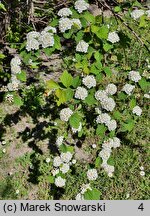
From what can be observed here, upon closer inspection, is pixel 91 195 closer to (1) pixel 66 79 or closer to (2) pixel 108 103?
(2) pixel 108 103

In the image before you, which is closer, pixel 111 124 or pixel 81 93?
pixel 81 93

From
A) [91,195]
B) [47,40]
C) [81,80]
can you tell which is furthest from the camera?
[81,80]


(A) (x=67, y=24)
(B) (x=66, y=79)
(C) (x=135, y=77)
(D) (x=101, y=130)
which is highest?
(A) (x=67, y=24)

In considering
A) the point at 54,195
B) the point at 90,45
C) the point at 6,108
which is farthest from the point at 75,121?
the point at 6,108

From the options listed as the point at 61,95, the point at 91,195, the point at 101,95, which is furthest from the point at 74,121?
the point at 91,195

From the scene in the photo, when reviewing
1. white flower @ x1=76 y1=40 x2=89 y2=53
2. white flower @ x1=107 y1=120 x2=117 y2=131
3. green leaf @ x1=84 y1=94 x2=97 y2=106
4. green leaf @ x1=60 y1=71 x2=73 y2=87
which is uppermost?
white flower @ x1=76 y1=40 x2=89 y2=53

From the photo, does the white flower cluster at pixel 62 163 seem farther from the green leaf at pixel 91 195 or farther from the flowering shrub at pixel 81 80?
the green leaf at pixel 91 195

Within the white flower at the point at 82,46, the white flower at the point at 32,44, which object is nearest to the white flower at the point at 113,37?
the white flower at the point at 82,46

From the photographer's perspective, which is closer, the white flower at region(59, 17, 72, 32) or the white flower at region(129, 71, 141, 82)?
the white flower at region(59, 17, 72, 32)

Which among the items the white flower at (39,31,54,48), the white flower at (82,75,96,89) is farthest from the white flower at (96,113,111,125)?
the white flower at (39,31,54,48)

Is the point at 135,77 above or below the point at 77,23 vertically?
below

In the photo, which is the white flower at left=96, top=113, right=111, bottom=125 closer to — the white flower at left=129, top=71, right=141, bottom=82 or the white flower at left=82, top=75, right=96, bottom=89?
the white flower at left=82, top=75, right=96, bottom=89
